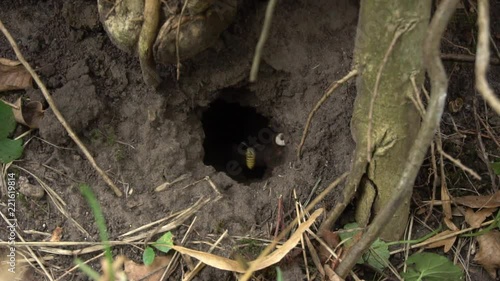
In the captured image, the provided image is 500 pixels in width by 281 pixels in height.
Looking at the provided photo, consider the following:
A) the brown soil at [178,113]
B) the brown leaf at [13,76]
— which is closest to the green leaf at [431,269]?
the brown soil at [178,113]

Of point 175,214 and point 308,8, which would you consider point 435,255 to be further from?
point 308,8

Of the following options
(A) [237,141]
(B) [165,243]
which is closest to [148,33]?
(B) [165,243]

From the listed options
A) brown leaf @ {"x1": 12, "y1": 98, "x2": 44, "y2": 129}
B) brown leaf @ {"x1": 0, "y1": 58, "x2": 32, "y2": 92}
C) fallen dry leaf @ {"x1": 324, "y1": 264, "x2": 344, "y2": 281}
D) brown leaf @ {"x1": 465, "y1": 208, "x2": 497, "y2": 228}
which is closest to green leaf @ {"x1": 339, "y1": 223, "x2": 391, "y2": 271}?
fallen dry leaf @ {"x1": 324, "y1": 264, "x2": 344, "y2": 281}

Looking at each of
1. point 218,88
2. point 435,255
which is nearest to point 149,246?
point 218,88

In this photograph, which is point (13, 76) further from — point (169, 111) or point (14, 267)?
point (14, 267)

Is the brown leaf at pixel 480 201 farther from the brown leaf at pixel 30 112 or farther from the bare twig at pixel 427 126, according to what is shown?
the brown leaf at pixel 30 112

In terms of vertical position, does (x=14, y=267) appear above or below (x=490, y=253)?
below
